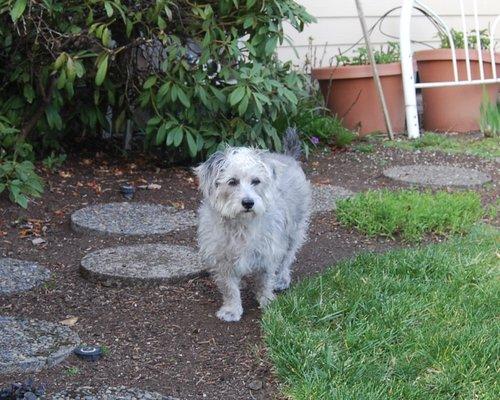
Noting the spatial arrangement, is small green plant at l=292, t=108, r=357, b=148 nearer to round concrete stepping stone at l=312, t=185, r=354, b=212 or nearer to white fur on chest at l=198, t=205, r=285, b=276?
round concrete stepping stone at l=312, t=185, r=354, b=212

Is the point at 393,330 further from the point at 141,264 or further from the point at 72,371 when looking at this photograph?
the point at 141,264

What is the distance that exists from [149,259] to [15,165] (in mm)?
1393

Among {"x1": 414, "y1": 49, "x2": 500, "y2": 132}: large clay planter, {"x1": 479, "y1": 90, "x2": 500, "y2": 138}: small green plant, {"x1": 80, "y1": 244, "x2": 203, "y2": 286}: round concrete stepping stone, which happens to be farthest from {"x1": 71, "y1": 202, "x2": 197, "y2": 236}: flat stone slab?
{"x1": 414, "y1": 49, "x2": 500, "y2": 132}: large clay planter

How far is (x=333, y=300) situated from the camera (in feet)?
14.7

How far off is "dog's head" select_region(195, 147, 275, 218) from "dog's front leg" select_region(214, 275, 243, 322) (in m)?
0.36

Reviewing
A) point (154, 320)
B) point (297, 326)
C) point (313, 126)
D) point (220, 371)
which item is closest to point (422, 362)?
point (297, 326)

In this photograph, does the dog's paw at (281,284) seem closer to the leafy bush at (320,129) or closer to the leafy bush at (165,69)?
the leafy bush at (165,69)

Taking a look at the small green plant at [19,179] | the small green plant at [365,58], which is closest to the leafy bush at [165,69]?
the small green plant at [19,179]

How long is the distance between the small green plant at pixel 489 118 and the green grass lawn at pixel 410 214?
7.39ft

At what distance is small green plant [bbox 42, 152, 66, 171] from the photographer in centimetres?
732

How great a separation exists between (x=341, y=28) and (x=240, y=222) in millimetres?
6453

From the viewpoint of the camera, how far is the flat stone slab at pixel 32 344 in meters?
3.94

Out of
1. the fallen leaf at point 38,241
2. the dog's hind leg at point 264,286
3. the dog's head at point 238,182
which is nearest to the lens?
the dog's head at point 238,182

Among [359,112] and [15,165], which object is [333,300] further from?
[359,112]
